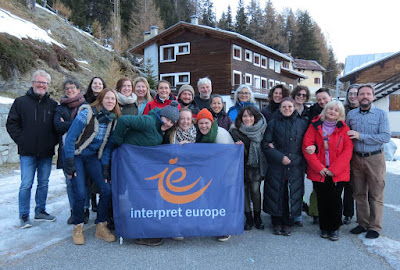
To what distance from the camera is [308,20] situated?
66.9 metres

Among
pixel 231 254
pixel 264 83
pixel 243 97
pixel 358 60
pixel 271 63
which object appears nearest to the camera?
pixel 231 254

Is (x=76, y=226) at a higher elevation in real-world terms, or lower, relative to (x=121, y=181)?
lower

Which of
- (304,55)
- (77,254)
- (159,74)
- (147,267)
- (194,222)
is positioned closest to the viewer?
(147,267)

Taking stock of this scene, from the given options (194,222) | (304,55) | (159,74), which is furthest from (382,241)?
(304,55)

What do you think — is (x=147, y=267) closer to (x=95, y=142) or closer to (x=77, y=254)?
(x=77, y=254)

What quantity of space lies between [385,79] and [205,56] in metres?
15.1

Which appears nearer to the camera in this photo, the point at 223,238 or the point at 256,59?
the point at 223,238

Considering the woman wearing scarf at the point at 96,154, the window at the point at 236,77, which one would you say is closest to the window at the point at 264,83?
the window at the point at 236,77

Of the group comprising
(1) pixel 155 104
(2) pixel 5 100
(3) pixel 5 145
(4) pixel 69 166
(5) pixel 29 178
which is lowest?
(5) pixel 29 178

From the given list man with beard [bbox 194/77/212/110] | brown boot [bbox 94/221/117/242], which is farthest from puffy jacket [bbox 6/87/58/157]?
man with beard [bbox 194/77/212/110]

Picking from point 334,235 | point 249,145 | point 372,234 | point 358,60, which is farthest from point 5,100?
point 358,60

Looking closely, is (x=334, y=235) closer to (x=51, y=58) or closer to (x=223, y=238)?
(x=223, y=238)

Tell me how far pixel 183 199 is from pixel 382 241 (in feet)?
8.59

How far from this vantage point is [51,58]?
1471cm
